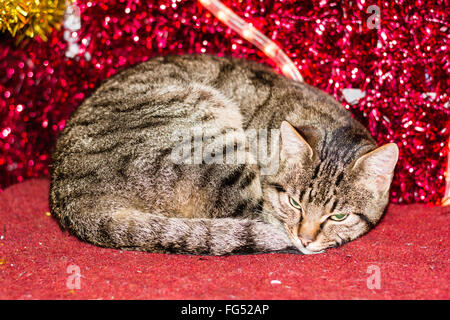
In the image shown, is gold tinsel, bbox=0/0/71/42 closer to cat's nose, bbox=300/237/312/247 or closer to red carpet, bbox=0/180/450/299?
red carpet, bbox=0/180/450/299

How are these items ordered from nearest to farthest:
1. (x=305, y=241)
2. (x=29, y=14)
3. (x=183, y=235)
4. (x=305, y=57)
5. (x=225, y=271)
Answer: (x=225, y=271) → (x=183, y=235) → (x=305, y=241) → (x=29, y=14) → (x=305, y=57)

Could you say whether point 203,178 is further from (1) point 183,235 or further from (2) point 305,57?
(2) point 305,57

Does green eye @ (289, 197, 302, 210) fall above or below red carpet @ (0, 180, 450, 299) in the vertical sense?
above

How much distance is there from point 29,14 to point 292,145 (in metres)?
1.44

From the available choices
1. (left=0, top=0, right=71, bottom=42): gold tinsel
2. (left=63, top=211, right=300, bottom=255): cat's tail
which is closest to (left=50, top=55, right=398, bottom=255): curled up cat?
(left=63, top=211, right=300, bottom=255): cat's tail

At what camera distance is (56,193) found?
207 centimetres

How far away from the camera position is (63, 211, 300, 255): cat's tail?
1.81 m

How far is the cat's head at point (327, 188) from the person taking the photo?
1995 mm

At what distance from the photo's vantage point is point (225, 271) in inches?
66.6

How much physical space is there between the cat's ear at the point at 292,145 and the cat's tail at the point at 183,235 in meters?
0.41

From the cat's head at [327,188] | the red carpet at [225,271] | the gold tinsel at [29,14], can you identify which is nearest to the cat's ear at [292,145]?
the cat's head at [327,188]

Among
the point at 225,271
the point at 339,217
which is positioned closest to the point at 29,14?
the point at 225,271

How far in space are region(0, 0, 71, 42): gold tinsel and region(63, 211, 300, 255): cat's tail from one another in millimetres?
1000
